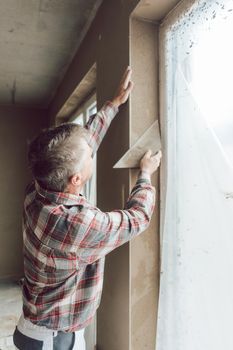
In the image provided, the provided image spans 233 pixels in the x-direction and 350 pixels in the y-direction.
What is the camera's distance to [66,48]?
9.03 ft

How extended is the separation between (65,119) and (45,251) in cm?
309

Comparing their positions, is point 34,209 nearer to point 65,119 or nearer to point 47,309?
point 47,309

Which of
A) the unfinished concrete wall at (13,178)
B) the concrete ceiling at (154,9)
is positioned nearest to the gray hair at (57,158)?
Result: the concrete ceiling at (154,9)

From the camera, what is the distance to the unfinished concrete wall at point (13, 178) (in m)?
4.68

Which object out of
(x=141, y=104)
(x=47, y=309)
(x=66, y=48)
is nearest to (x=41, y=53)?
(x=66, y=48)

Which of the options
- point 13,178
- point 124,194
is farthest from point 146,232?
point 13,178

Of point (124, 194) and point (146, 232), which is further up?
point (124, 194)

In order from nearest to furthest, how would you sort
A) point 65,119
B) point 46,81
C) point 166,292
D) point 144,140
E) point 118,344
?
point 166,292 → point 144,140 → point 118,344 → point 46,81 → point 65,119

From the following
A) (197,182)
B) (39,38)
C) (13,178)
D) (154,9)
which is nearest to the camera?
(197,182)

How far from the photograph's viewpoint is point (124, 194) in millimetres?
1516

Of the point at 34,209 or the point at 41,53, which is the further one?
the point at 41,53

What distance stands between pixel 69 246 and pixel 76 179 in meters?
0.23

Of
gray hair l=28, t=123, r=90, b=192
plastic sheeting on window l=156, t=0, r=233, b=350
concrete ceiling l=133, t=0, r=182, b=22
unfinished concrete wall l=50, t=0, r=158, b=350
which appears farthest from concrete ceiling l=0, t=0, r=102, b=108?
gray hair l=28, t=123, r=90, b=192

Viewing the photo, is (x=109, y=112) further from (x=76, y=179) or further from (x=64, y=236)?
(x=64, y=236)
